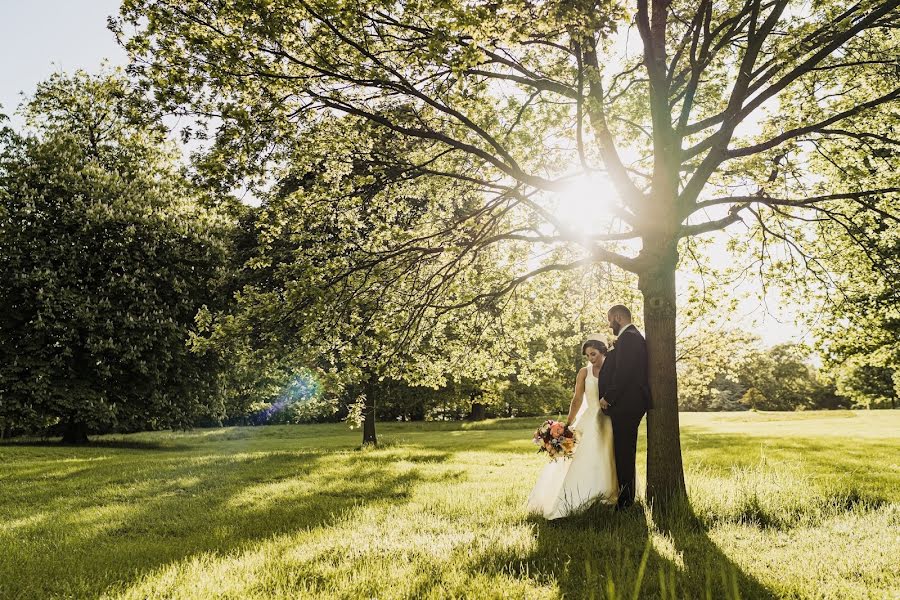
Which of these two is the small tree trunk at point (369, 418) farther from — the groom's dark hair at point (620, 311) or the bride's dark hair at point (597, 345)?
the groom's dark hair at point (620, 311)

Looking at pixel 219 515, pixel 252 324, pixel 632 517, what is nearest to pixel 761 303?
pixel 632 517

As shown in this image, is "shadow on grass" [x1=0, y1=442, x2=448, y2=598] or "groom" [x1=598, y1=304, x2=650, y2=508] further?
"groom" [x1=598, y1=304, x2=650, y2=508]

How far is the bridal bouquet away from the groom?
1.97ft

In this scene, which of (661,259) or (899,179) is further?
(899,179)

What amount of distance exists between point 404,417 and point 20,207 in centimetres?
3585

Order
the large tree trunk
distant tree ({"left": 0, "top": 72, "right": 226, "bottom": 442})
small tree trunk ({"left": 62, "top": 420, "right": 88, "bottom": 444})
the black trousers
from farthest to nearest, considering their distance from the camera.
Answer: small tree trunk ({"left": 62, "top": 420, "right": 88, "bottom": 444}) < distant tree ({"left": 0, "top": 72, "right": 226, "bottom": 442}) < the large tree trunk < the black trousers

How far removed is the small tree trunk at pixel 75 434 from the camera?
25406mm

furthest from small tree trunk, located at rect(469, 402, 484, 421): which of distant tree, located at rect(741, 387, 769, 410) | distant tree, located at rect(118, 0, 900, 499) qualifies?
distant tree, located at rect(741, 387, 769, 410)

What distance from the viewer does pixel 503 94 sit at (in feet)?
32.4

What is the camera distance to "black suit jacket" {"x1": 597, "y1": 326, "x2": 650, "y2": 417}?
7562 mm

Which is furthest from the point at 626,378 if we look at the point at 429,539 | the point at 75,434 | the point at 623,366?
the point at 75,434

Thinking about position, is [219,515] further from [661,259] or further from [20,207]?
[20,207]

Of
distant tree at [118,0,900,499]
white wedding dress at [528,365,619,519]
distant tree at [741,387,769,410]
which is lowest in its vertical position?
distant tree at [741,387,769,410]

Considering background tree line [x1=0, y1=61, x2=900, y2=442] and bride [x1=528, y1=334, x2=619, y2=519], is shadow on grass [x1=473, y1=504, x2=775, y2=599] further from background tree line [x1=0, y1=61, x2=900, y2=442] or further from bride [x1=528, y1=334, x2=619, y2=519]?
background tree line [x1=0, y1=61, x2=900, y2=442]
